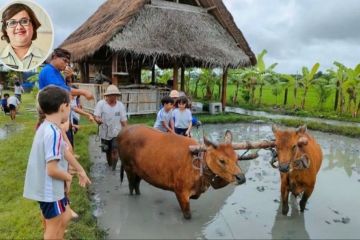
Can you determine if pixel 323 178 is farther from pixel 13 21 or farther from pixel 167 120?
pixel 13 21

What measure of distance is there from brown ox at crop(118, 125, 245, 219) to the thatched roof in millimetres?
7655

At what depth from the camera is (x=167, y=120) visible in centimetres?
656

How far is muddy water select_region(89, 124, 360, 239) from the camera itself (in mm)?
4453

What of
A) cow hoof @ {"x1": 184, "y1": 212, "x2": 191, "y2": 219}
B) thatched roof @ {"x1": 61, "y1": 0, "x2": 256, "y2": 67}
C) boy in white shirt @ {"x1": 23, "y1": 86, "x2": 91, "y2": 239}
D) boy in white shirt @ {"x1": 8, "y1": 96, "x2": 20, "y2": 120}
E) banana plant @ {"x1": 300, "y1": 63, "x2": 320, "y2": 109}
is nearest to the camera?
boy in white shirt @ {"x1": 23, "y1": 86, "x2": 91, "y2": 239}

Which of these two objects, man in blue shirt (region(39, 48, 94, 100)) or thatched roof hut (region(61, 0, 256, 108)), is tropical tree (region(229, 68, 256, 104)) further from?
man in blue shirt (region(39, 48, 94, 100))

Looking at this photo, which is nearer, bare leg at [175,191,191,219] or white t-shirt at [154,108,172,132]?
bare leg at [175,191,191,219]

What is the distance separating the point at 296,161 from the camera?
14.2 feet

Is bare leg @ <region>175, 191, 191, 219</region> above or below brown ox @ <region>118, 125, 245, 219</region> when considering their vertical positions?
below

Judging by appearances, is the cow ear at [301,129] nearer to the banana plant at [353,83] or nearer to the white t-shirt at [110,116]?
the white t-shirt at [110,116]

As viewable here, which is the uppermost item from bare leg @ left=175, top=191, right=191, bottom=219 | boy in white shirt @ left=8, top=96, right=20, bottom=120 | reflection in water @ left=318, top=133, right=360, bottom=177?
boy in white shirt @ left=8, top=96, right=20, bottom=120

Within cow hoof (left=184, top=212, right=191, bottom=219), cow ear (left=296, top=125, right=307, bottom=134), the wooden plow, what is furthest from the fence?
cow ear (left=296, top=125, right=307, bottom=134)

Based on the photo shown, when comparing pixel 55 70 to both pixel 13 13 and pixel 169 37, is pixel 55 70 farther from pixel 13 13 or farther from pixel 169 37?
pixel 169 37

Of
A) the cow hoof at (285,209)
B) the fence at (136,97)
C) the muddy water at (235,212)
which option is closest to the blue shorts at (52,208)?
the muddy water at (235,212)

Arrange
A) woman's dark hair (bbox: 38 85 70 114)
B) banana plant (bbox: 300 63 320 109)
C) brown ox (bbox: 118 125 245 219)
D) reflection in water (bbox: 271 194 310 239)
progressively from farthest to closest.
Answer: banana plant (bbox: 300 63 320 109) < reflection in water (bbox: 271 194 310 239) < brown ox (bbox: 118 125 245 219) < woman's dark hair (bbox: 38 85 70 114)
